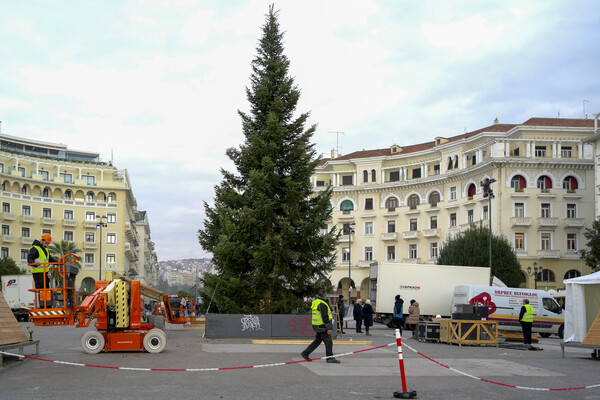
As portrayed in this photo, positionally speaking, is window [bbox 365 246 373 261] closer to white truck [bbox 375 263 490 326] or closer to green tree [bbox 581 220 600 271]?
green tree [bbox 581 220 600 271]

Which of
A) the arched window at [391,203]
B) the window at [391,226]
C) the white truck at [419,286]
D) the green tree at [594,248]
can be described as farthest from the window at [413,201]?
the white truck at [419,286]

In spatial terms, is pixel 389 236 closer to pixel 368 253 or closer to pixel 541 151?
pixel 368 253

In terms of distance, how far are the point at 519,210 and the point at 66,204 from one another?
54207 millimetres

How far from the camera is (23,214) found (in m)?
78.8

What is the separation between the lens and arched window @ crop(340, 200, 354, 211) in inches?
3243

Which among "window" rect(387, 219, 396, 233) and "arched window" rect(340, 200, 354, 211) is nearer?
"window" rect(387, 219, 396, 233)

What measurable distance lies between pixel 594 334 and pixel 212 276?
1398 cm

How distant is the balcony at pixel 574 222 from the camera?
65312 millimetres

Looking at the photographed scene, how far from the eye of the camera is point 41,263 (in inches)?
590

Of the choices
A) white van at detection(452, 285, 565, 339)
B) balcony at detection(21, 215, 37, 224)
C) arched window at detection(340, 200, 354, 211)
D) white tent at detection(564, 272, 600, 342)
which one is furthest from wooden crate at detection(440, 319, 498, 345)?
balcony at detection(21, 215, 37, 224)

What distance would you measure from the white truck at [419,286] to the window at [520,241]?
98.8ft

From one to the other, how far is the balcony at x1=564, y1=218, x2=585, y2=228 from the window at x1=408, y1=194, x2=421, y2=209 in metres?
17.9

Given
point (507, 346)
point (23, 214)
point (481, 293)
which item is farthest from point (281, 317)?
point (23, 214)

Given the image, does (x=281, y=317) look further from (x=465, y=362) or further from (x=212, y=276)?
(x=465, y=362)
